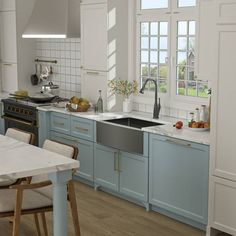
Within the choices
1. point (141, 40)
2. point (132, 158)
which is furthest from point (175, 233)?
point (141, 40)

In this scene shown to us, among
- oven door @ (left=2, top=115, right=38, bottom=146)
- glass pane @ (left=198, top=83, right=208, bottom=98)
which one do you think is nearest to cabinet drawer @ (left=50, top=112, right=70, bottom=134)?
oven door @ (left=2, top=115, right=38, bottom=146)

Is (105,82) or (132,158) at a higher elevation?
(105,82)

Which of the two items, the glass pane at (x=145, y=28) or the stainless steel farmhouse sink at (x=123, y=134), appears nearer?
the stainless steel farmhouse sink at (x=123, y=134)

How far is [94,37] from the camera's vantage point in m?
5.91

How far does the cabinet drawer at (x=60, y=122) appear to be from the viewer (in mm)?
5949

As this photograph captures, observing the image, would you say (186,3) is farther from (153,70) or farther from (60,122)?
(60,122)

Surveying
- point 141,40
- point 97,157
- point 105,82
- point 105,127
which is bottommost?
point 97,157

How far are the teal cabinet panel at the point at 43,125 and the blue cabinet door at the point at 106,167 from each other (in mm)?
973

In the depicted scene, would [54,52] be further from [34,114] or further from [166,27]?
[166,27]

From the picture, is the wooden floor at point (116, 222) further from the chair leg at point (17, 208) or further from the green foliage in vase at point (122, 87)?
the green foliage in vase at point (122, 87)

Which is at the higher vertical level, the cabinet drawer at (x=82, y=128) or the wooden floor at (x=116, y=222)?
the cabinet drawer at (x=82, y=128)

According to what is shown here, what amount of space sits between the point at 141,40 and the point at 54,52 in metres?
1.75

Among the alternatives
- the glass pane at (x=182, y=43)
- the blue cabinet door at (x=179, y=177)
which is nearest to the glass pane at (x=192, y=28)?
the glass pane at (x=182, y=43)

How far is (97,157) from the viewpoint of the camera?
18.1 feet
